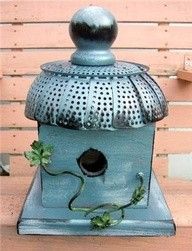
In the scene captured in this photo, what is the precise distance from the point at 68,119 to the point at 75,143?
11cm

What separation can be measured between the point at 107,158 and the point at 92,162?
0.15m

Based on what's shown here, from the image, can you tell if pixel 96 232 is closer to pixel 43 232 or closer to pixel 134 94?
pixel 43 232

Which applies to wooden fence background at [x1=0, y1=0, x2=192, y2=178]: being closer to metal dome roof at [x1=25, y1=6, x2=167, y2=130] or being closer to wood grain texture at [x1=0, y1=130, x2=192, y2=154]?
wood grain texture at [x1=0, y1=130, x2=192, y2=154]

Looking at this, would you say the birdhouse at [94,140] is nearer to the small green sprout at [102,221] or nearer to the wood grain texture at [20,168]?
the small green sprout at [102,221]

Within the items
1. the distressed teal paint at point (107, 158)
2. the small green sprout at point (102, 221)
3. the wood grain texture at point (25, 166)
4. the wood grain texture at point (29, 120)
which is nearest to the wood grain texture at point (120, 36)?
the wood grain texture at point (29, 120)

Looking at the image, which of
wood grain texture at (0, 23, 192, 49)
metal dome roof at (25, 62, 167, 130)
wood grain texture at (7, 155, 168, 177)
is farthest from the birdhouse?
wood grain texture at (7, 155, 168, 177)

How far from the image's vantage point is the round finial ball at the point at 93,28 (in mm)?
1368

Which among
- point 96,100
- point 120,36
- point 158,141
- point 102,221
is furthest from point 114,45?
point 102,221

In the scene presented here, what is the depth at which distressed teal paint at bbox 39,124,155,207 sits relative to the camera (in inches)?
54.4

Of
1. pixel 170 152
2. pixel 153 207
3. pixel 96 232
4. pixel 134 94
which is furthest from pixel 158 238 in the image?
pixel 170 152

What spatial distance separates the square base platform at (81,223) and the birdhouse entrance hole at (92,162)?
5.0 inches

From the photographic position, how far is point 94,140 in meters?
1.38

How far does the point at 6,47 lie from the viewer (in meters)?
2.23

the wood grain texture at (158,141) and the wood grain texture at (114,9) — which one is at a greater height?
the wood grain texture at (114,9)
